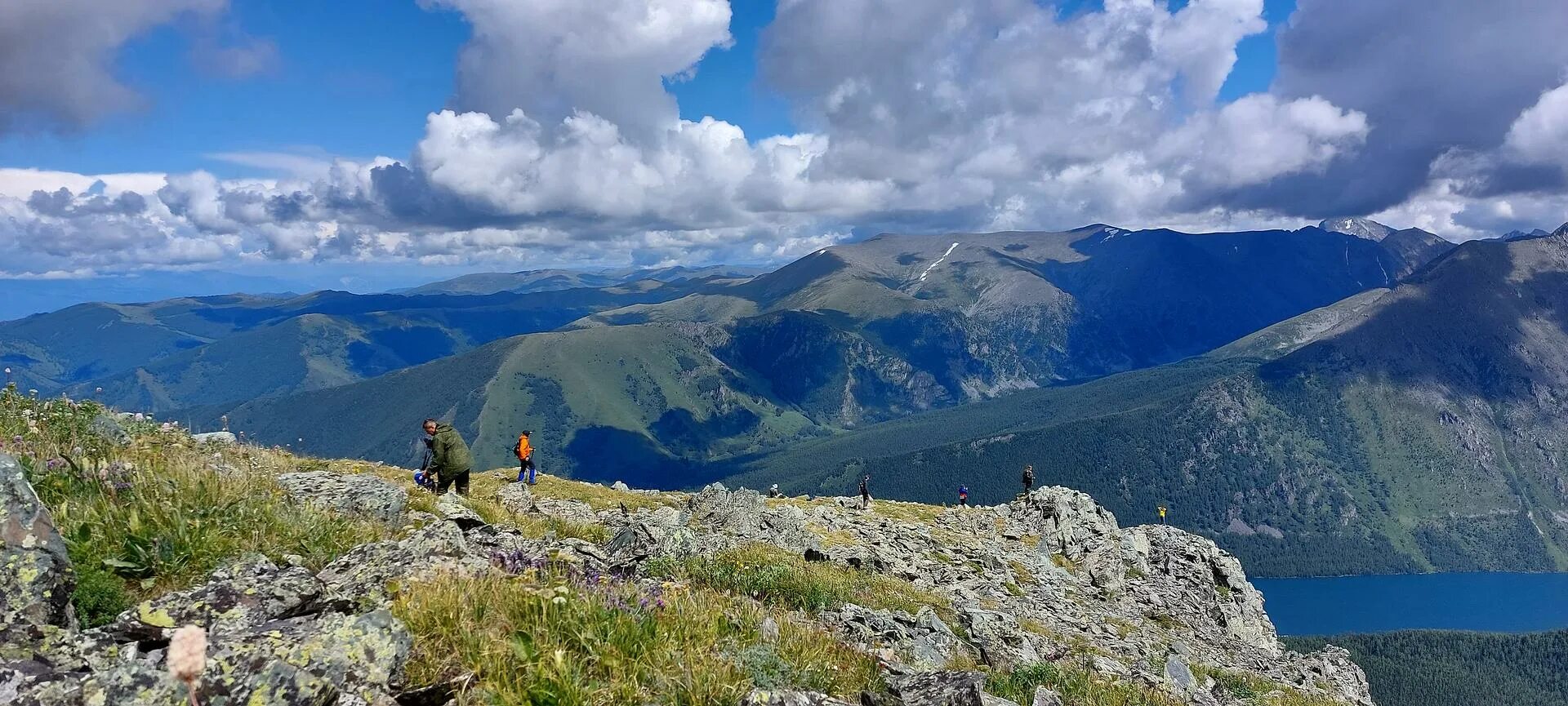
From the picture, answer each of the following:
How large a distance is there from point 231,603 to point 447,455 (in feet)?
51.5

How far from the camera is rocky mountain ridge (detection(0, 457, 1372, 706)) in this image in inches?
225

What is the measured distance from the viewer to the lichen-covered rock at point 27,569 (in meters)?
6.06

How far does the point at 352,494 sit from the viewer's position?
1288cm

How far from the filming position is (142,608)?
20.6ft

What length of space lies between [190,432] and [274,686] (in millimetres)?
14450

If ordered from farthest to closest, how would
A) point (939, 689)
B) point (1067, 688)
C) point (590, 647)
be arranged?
point (1067, 688)
point (939, 689)
point (590, 647)

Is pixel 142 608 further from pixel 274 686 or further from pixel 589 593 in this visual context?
pixel 589 593

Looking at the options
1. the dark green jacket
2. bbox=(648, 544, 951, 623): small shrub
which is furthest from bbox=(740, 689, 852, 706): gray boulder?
the dark green jacket

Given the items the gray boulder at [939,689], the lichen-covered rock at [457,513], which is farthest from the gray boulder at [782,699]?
the lichen-covered rock at [457,513]

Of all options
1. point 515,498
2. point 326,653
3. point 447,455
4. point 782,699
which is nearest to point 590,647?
point 782,699

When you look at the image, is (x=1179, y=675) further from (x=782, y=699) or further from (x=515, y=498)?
(x=515, y=498)

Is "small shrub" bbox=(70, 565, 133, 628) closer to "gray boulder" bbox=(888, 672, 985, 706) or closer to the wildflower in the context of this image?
the wildflower

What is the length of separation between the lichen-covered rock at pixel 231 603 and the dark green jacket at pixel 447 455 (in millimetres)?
14450

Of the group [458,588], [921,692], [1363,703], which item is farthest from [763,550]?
[1363,703]
